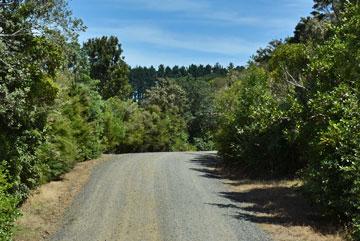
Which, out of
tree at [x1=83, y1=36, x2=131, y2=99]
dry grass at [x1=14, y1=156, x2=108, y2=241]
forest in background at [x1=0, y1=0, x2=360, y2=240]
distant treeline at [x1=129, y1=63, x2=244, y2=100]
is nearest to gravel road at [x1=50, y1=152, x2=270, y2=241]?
dry grass at [x1=14, y1=156, x2=108, y2=241]

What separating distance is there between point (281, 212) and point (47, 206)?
8.74 meters

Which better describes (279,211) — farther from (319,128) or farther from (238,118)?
(238,118)

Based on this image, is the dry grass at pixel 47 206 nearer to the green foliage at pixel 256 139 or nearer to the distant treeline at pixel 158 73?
the green foliage at pixel 256 139

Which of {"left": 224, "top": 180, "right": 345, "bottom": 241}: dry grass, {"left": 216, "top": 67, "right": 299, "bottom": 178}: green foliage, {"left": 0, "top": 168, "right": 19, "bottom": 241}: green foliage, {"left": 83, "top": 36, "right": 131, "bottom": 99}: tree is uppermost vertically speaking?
{"left": 83, "top": 36, "right": 131, "bottom": 99}: tree

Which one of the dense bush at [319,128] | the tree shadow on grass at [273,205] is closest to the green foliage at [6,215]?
the tree shadow on grass at [273,205]

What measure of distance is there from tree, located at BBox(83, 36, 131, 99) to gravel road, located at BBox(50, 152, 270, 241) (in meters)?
53.8

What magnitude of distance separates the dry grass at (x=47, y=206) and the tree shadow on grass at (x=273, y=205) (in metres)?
6.08

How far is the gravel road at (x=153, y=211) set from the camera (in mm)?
15211

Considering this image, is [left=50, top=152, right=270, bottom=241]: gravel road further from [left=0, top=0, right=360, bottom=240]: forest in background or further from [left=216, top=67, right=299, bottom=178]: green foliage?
[left=216, top=67, right=299, bottom=178]: green foliage

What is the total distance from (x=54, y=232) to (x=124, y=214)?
8.90 feet

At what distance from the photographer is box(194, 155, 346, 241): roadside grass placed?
15344 mm

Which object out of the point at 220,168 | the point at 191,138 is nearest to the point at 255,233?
the point at 220,168

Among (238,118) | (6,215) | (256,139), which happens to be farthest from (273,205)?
(238,118)

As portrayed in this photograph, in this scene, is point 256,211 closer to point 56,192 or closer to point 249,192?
point 249,192
